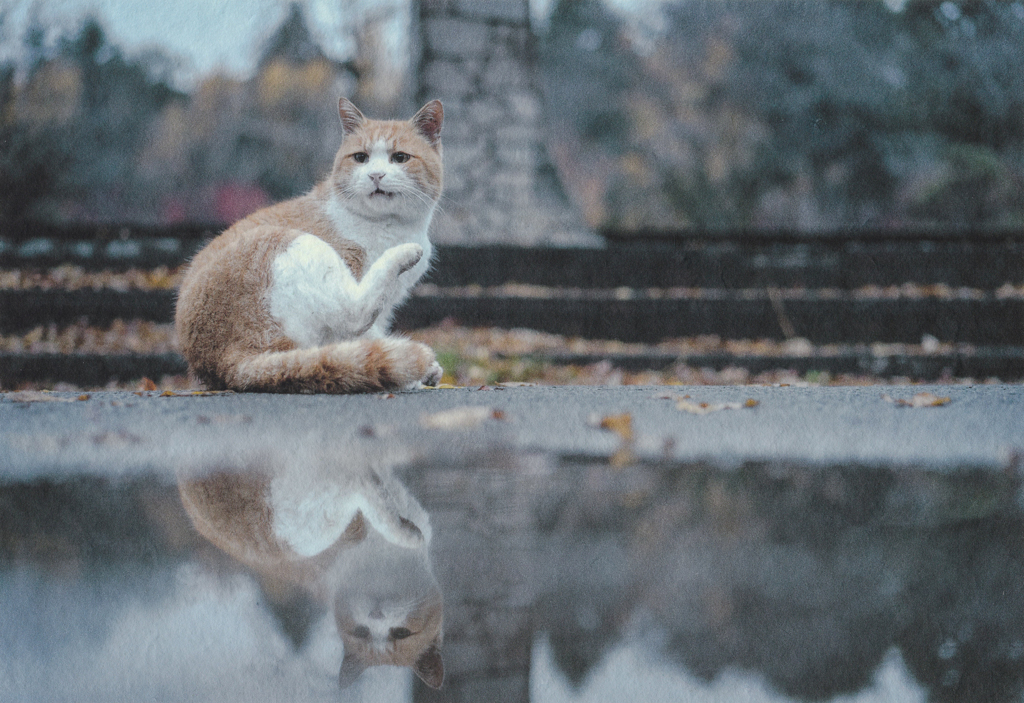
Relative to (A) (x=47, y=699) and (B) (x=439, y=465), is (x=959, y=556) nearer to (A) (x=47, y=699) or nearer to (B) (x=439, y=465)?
(B) (x=439, y=465)

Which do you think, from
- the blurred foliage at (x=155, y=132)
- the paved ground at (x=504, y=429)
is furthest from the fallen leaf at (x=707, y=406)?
the blurred foliage at (x=155, y=132)

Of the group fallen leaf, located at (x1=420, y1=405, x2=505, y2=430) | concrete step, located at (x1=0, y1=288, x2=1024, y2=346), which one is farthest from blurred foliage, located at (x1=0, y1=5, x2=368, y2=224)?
fallen leaf, located at (x1=420, y1=405, x2=505, y2=430)

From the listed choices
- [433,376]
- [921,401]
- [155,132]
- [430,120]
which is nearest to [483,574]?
[433,376]

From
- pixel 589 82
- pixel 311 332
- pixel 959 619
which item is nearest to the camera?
pixel 959 619

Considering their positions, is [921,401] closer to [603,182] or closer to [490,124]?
[490,124]

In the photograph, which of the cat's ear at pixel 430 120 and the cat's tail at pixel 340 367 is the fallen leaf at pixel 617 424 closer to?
the cat's tail at pixel 340 367

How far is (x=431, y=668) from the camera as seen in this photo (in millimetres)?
1006

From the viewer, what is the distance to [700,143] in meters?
12.3

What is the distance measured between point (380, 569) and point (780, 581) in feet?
2.22

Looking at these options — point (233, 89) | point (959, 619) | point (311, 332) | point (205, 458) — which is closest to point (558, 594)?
point (959, 619)

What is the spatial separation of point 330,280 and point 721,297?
4427 mm

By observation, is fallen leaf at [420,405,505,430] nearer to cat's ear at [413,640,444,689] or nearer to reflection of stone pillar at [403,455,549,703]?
reflection of stone pillar at [403,455,549,703]

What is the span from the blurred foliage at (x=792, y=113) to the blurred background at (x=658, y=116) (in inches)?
1.1

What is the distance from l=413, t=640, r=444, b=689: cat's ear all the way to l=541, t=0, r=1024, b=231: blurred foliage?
9.96 meters
